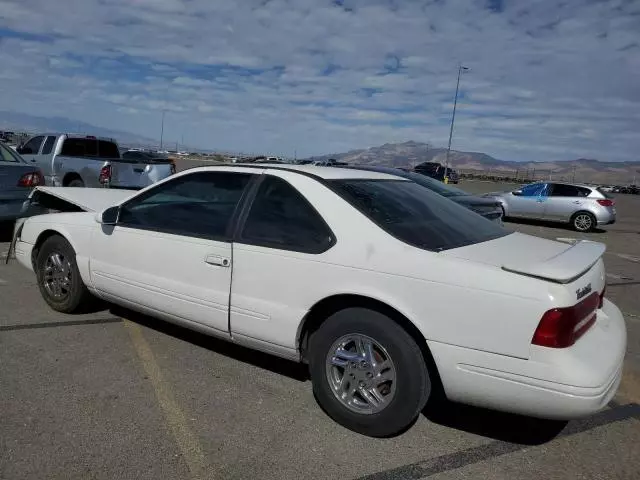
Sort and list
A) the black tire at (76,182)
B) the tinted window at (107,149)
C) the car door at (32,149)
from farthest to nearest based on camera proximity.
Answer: the tinted window at (107,149) → the car door at (32,149) → the black tire at (76,182)

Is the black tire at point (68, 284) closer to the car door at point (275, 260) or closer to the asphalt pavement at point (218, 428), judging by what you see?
the asphalt pavement at point (218, 428)

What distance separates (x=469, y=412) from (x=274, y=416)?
127 cm

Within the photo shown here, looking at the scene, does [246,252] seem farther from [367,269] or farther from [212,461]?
[212,461]

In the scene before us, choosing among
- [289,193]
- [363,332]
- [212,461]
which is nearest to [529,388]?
[363,332]

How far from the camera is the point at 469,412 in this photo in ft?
12.0

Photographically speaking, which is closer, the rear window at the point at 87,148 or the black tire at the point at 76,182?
the black tire at the point at 76,182

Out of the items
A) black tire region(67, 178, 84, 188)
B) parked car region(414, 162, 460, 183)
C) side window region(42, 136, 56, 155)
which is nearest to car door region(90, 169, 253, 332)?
black tire region(67, 178, 84, 188)

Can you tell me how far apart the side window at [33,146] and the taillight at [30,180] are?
498cm

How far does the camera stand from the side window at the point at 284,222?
3.46 m

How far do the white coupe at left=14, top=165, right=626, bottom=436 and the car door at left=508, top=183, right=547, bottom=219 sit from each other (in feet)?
48.3

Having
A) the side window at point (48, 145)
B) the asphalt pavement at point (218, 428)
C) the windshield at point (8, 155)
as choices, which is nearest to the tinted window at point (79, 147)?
the side window at point (48, 145)

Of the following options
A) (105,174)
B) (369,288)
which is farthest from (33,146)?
(369,288)

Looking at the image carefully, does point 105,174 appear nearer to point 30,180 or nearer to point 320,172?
point 30,180

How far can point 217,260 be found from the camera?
3777 mm
